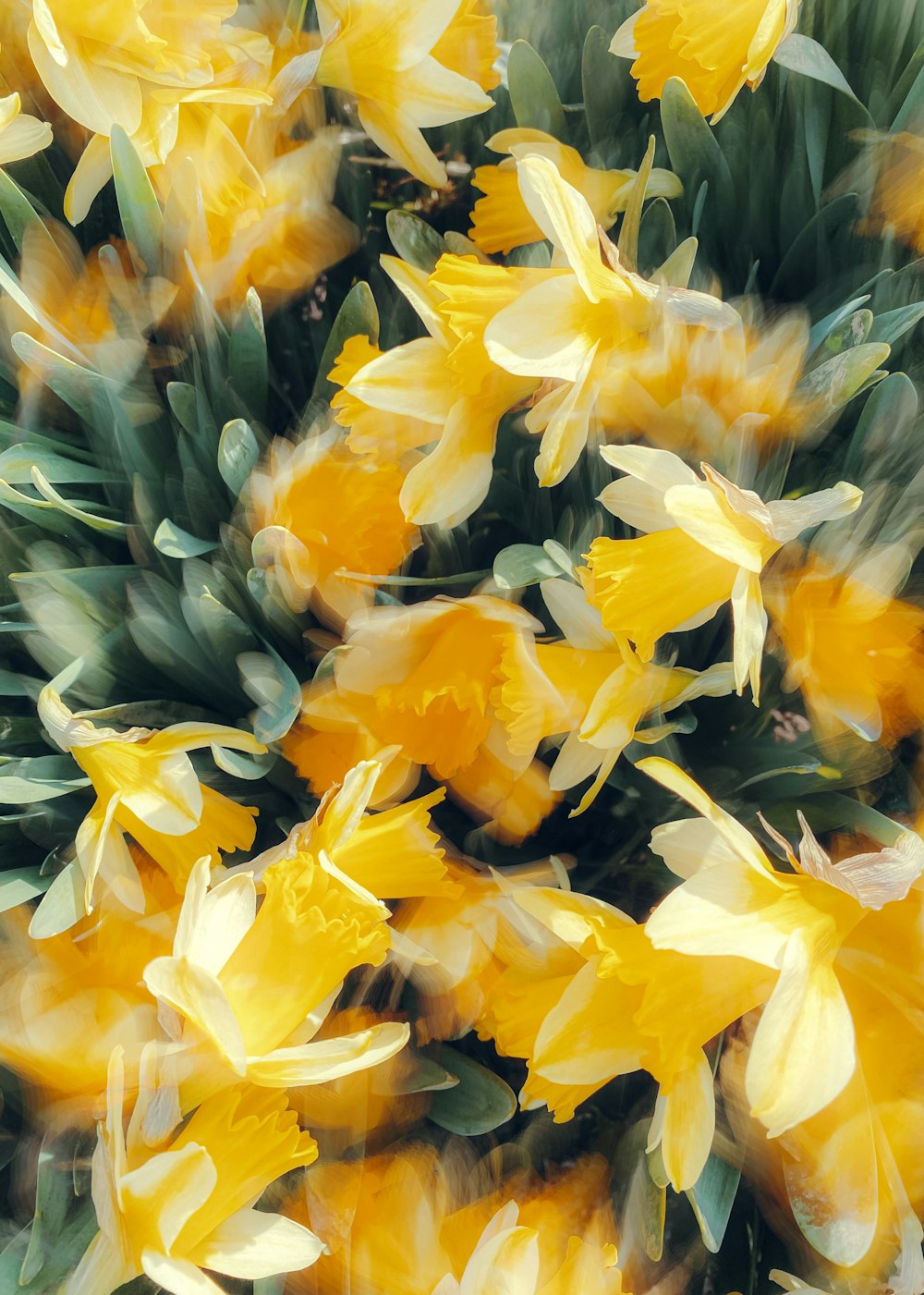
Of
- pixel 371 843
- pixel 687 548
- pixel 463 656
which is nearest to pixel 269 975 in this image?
pixel 371 843

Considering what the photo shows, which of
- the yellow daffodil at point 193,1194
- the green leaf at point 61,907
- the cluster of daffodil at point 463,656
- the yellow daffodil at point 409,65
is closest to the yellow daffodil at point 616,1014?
the cluster of daffodil at point 463,656

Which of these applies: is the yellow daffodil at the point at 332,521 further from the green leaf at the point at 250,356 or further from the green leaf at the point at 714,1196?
the green leaf at the point at 714,1196

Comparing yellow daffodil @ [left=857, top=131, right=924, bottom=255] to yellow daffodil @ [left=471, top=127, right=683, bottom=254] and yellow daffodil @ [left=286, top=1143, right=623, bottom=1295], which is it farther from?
yellow daffodil @ [left=286, top=1143, right=623, bottom=1295]

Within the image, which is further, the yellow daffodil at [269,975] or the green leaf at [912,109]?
the green leaf at [912,109]

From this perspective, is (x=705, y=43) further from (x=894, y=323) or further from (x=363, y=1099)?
(x=363, y=1099)

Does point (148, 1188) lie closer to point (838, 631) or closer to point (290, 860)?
point (290, 860)

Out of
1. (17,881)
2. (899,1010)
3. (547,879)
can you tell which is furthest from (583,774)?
(17,881)
